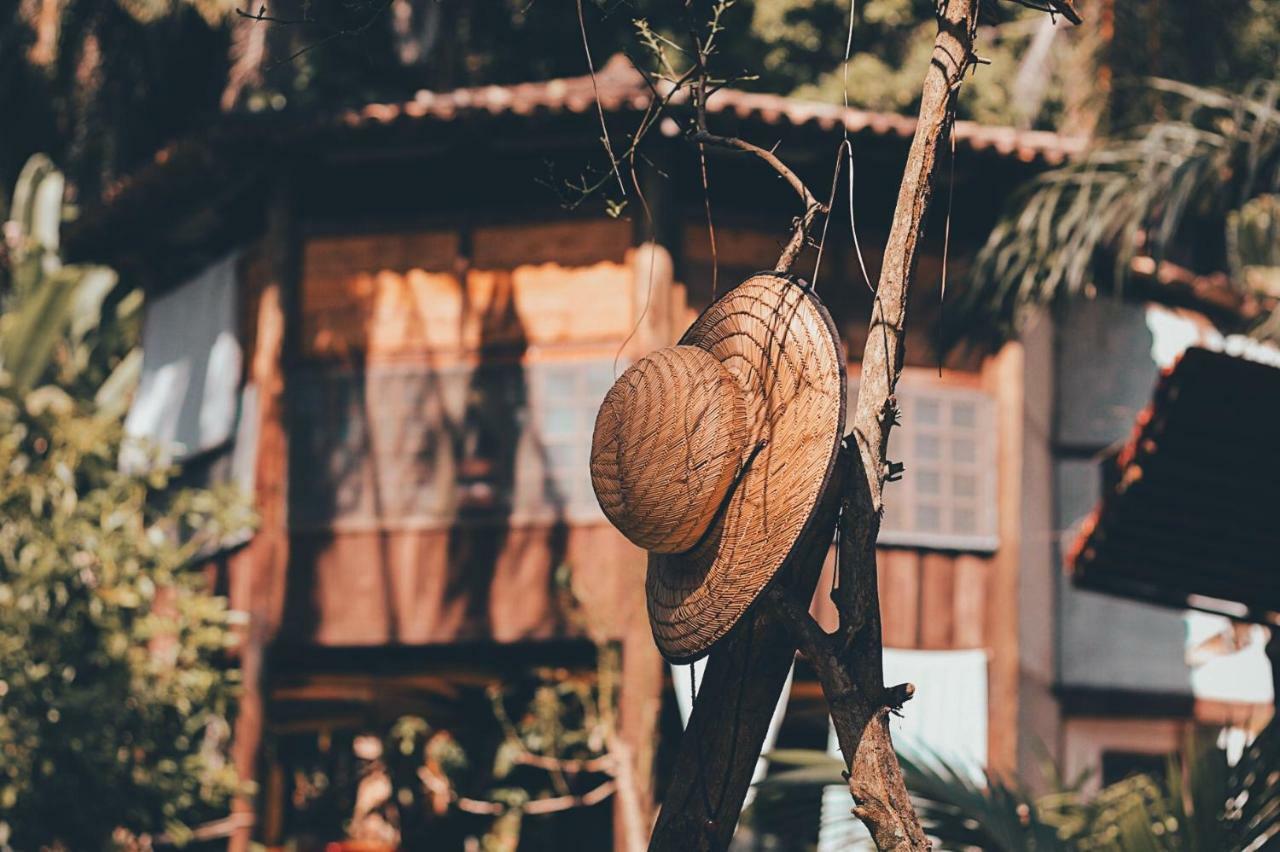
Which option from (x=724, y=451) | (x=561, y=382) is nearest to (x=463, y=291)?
(x=561, y=382)

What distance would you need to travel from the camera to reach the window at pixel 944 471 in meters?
12.3

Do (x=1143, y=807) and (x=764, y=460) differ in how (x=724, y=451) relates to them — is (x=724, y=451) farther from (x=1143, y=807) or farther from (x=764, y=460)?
(x=1143, y=807)

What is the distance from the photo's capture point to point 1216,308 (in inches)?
575

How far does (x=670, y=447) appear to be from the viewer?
13.7 feet

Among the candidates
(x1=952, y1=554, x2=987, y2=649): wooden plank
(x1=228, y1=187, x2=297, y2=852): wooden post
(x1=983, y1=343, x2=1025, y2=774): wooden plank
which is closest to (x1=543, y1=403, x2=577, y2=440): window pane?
(x1=228, y1=187, x2=297, y2=852): wooden post

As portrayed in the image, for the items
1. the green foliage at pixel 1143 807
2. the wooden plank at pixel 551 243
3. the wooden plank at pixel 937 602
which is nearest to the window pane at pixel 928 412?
the wooden plank at pixel 937 602

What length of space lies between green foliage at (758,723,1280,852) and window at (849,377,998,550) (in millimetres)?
4800

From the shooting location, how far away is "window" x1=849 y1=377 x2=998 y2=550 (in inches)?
484

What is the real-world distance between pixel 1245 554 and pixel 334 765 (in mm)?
10131

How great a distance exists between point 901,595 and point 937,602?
0.28 meters

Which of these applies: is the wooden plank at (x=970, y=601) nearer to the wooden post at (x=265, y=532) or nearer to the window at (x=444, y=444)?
the window at (x=444, y=444)

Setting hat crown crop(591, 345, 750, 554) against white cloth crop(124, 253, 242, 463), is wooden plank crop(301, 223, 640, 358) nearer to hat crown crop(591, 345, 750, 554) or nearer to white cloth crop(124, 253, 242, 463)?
white cloth crop(124, 253, 242, 463)

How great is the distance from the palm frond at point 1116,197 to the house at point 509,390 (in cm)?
54

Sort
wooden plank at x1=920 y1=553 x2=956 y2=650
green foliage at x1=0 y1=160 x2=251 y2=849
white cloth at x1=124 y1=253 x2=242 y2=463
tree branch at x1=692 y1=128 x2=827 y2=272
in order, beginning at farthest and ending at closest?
white cloth at x1=124 y1=253 x2=242 y2=463 → wooden plank at x1=920 y1=553 x2=956 y2=650 → green foliage at x1=0 y1=160 x2=251 y2=849 → tree branch at x1=692 y1=128 x2=827 y2=272
